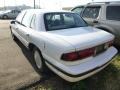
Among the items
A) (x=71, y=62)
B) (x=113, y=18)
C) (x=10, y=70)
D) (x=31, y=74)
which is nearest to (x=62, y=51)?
(x=71, y=62)

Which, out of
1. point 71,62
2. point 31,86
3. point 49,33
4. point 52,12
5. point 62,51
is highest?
point 52,12

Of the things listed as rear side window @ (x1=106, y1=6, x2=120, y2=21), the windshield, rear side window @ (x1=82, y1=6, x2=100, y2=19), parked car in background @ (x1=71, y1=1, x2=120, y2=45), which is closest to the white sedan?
the windshield

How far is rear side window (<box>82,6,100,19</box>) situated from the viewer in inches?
242

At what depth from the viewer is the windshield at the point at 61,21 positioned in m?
4.15

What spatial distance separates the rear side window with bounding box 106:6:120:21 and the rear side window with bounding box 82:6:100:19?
0.42 metres

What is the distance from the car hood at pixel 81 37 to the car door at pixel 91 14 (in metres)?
2.28

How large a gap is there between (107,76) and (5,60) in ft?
9.83

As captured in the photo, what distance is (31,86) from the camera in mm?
3740

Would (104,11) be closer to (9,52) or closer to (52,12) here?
(52,12)

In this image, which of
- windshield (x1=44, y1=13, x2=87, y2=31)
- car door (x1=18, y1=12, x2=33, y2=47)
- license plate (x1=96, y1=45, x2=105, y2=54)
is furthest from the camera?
car door (x1=18, y1=12, x2=33, y2=47)

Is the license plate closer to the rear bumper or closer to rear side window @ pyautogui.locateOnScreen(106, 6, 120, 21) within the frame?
the rear bumper

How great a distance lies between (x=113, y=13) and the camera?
5.67 metres

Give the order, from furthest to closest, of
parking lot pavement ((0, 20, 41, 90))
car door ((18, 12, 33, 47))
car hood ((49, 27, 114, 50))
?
car door ((18, 12, 33, 47)) → parking lot pavement ((0, 20, 41, 90)) → car hood ((49, 27, 114, 50))

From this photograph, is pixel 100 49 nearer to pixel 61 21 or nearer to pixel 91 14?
pixel 61 21
